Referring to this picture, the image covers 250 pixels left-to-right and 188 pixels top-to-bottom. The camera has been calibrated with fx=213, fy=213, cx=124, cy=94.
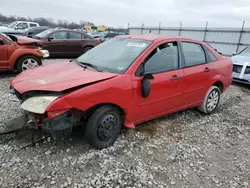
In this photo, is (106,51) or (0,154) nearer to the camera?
(0,154)

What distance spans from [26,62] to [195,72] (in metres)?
5.14

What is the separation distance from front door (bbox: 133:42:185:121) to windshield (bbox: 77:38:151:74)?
0.23m

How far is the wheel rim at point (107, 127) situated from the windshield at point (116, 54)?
0.67 metres

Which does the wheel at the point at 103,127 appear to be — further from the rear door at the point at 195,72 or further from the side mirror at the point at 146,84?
the rear door at the point at 195,72

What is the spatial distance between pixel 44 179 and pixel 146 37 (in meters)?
2.66

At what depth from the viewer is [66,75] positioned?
116 inches

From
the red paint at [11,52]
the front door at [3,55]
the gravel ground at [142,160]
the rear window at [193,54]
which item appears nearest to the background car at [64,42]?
the red paint at [11,52]

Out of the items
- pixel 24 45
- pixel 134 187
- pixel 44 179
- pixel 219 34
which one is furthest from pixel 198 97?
pixel 219 34

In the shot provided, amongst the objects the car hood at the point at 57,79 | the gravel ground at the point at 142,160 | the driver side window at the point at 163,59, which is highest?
the driver side window at the point at 163,59

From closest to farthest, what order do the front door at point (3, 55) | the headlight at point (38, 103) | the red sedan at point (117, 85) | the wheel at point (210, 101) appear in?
the headlight at point (38, 103) → the red sedan at point (117, 85) → the wheel at point (210, 101) → the front door at point (3, 55)

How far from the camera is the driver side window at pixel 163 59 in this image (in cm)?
332

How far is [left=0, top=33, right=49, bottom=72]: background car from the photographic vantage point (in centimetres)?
628

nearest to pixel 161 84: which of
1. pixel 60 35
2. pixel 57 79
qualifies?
pixel 57 79

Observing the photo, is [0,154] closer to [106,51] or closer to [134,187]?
[134,187]
